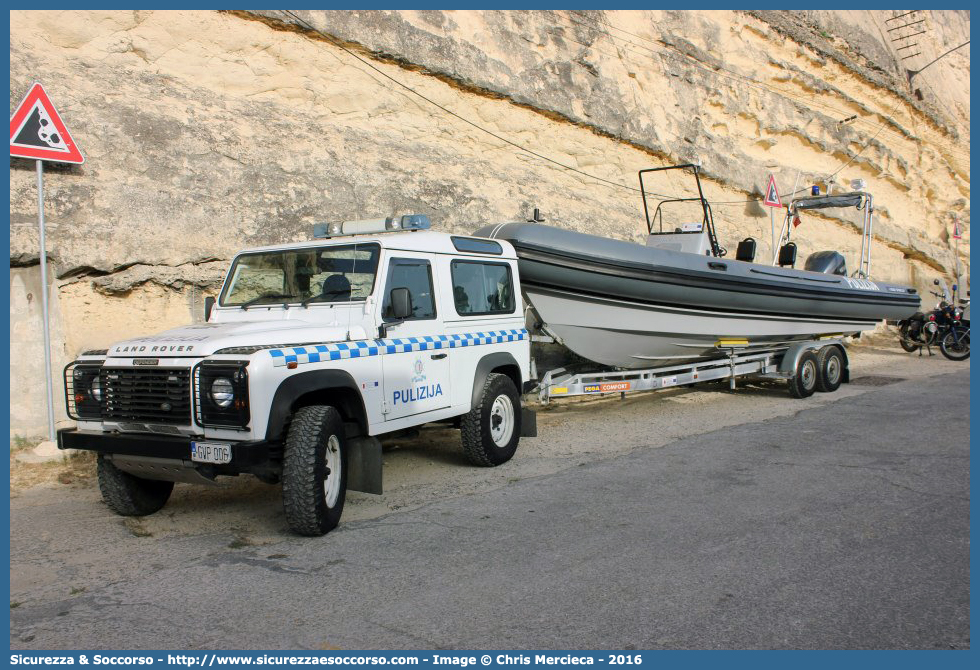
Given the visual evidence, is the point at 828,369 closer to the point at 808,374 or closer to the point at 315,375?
the point at 808,374

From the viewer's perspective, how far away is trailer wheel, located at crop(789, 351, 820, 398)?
10539 millimetres

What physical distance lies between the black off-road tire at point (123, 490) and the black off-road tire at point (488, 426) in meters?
2.47

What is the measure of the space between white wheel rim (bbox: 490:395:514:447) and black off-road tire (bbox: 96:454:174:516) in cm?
281

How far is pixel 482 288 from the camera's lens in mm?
6805

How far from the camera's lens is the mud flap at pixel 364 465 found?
5.15 m

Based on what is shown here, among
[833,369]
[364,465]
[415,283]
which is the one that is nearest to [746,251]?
[833,369]

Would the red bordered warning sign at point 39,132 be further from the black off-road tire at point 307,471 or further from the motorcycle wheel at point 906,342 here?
the motorcycle wheel at point 906,342

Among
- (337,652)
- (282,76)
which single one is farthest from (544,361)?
(337,652)

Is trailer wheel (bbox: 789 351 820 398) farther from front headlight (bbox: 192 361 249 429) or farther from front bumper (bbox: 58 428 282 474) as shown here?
front headlight (bbox: 192 361 249 429)

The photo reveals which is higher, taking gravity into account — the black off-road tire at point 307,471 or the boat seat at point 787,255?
the boat seat at point 787,255

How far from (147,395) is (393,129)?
771cm

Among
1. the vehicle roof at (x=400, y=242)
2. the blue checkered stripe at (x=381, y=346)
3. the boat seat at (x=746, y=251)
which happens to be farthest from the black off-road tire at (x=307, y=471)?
the boat seat at (x=746, y=251)

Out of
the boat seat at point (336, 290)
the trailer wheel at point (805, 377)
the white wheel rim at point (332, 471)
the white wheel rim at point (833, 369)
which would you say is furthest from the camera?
the white wheel rim at point (833, 369)

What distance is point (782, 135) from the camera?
63.6 ft
